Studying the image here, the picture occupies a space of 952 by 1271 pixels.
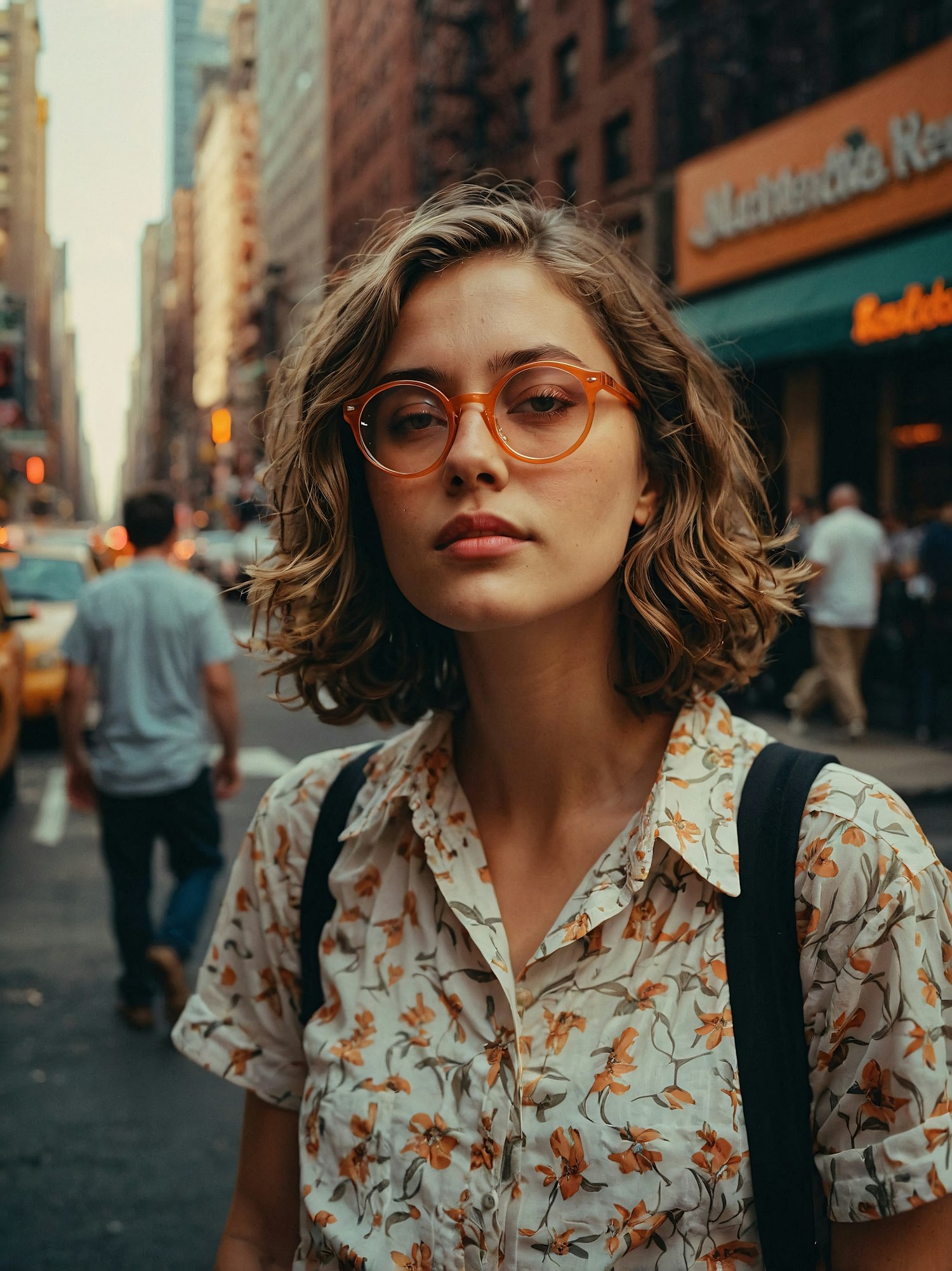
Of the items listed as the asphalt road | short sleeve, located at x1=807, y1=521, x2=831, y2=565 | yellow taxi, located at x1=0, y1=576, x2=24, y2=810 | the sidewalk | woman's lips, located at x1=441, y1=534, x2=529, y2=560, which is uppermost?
short sleeve, located at x1=807, y1=521, x2=831, y2=565

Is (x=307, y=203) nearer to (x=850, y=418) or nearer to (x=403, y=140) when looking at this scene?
(x=403, y=140)

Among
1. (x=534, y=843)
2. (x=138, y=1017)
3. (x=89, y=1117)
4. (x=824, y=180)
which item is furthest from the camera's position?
(x=824, y=180)

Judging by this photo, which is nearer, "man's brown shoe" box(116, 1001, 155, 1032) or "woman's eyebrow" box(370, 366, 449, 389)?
"woman's eyebrow" box(370, 366, 449, 389)

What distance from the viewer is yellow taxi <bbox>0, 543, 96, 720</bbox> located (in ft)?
38.5

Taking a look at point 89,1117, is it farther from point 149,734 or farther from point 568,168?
point 568,168

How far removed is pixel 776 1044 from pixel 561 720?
548 millimetres

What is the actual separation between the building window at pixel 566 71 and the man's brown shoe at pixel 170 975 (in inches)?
1058

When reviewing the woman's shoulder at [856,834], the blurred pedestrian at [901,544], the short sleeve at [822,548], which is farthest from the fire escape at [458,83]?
the woman's shoulder at [856,834]

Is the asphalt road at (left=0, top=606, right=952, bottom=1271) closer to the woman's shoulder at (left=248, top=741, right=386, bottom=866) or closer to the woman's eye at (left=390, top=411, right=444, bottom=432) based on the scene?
the woman's shoulder at (left=248, top=741, right=386, bottom=866)

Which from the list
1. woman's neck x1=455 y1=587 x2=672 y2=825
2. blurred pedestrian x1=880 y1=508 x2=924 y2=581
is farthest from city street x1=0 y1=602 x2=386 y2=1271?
blurred pedestrian x1=880 y1=508 x2=924 y2=581

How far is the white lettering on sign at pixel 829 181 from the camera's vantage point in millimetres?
14453

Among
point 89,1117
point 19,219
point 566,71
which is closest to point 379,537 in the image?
point 89,1117

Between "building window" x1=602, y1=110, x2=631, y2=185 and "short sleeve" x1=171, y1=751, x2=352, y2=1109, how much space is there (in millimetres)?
25781

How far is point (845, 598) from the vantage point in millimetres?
11328
